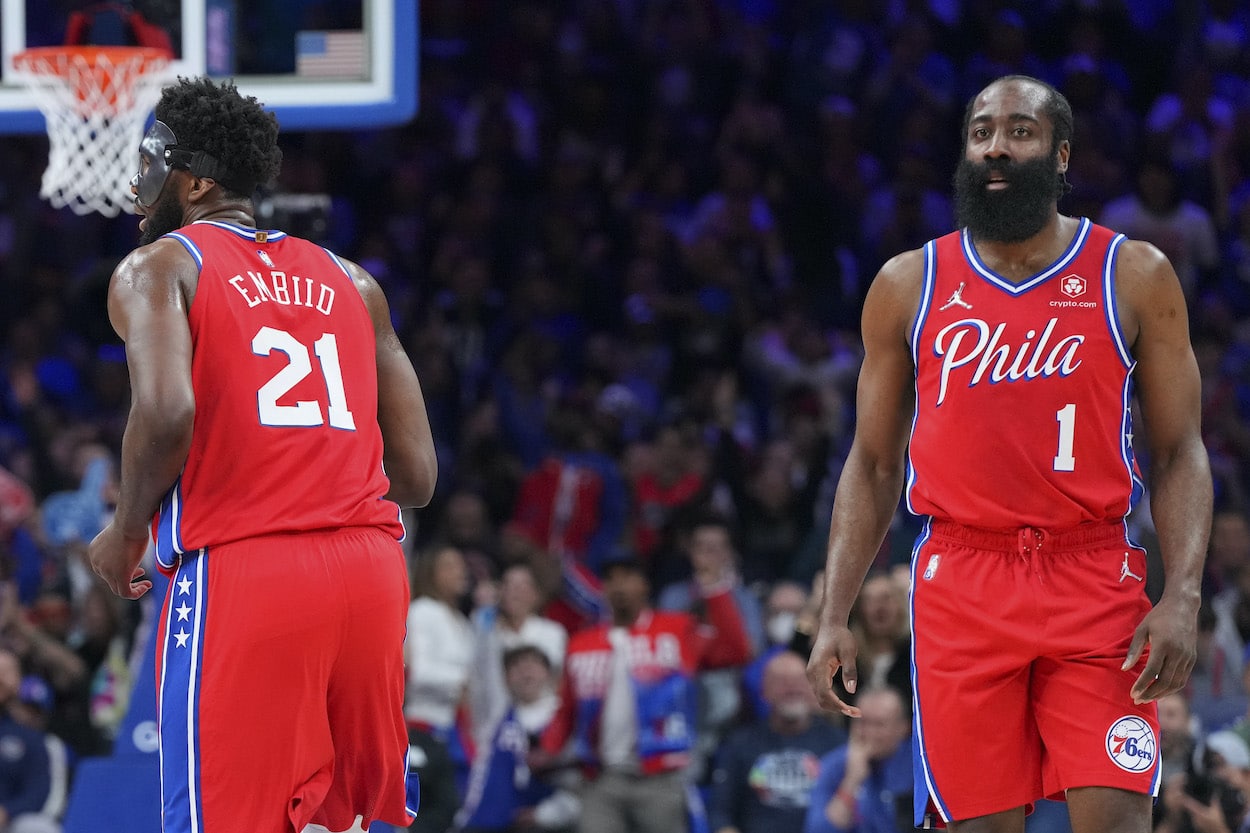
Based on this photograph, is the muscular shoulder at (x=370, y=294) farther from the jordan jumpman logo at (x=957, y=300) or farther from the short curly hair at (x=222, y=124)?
the jordan jumpman logo at (x=957, y=300)

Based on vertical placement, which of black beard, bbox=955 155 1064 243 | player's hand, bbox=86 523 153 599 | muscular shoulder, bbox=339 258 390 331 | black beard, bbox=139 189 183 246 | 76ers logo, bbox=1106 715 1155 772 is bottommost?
76ers logo, bbox=1106 715 1155 772

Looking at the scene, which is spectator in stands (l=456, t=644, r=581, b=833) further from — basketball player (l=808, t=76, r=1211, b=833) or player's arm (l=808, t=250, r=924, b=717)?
basketball player (l=808, t=76, r=1211, b=833)

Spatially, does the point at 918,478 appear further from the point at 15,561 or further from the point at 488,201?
the point at 488,201

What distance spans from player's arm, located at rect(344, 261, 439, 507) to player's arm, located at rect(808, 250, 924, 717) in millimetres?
1103

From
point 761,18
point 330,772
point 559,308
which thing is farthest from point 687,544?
point 330,772

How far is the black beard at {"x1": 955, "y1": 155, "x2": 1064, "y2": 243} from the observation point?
4.57m

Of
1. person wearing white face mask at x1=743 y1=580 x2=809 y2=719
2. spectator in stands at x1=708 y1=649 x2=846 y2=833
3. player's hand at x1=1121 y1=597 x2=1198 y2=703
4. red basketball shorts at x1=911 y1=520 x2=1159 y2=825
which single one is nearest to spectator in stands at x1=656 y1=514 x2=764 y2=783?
person wearing white face mask at x1=743 y1=580 x2=809 y2=719

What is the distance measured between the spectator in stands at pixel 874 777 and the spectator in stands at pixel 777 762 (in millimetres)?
473

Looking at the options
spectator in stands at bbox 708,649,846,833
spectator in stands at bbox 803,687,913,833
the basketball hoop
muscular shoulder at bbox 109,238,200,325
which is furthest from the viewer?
spectator in stands at bbox 708,649,846,833

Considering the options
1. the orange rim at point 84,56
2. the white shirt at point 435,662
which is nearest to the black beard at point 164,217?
the orange rim at point 84,56

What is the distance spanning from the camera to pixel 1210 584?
10500mm

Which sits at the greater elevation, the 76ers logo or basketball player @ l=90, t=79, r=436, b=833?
basketball player @ l=90, t=79, r=436, b=833

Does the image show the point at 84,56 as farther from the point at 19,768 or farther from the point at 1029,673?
the point at 1029,673

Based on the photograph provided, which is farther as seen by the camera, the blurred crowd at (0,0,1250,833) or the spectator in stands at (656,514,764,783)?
the spectator in stands at (656,514,764,783)
